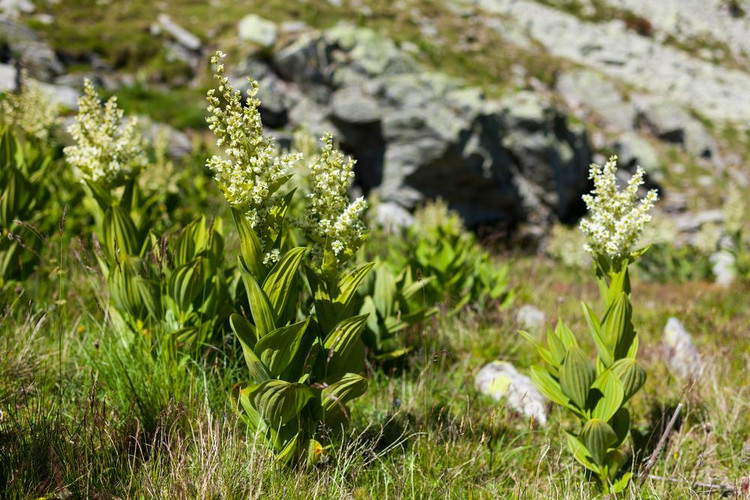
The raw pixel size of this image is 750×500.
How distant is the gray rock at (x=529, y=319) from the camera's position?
14.9ft

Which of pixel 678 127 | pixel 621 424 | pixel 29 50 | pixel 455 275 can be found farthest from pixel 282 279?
pixel 678 127

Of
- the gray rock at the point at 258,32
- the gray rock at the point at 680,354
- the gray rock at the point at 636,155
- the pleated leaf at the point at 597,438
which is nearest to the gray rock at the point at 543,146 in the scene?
the gray rock at the point at 636,155

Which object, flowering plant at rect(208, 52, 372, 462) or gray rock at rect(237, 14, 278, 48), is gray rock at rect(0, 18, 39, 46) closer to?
gray rock at rect(237, 14, 278, 48)

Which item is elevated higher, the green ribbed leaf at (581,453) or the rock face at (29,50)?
the rock face at (29,50)

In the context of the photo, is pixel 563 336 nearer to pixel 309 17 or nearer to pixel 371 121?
Answer: pixel 371 121

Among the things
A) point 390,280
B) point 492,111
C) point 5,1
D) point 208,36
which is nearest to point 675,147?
point 492,111

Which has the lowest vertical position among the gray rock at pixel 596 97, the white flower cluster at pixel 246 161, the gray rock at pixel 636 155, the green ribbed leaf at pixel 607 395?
the gray rock at pixel 636 155

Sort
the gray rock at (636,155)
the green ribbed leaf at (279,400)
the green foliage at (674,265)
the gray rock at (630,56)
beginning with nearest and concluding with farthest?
the green ribbed leaf at (279,400) → the green foliage at (674,265) → the gray rock at (636,155) → the gray rock at (630,56)

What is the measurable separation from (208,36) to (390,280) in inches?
662

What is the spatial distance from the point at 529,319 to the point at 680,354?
1.31 m

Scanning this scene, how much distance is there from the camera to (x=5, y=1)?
602 inches

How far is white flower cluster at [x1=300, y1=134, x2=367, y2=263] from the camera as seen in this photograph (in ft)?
6.69

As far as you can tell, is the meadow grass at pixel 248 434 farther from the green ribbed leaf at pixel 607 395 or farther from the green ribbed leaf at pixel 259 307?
the green ribbed leaf at pixel 259 307

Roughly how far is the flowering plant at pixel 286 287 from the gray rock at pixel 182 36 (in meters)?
16.1
